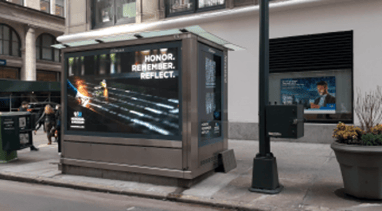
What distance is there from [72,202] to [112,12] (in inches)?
526

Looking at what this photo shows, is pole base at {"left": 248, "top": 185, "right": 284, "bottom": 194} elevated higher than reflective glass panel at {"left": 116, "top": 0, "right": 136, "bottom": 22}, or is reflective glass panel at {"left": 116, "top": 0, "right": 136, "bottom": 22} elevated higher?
reflective glass panel at {"left": 116, "top": 0, "right": 136, "bottom": 22}

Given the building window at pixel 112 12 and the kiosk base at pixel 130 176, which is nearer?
the kiosk base at pixel 130 176

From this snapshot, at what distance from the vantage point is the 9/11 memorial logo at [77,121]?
24.0ft

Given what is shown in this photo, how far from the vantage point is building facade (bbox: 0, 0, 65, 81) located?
30.5 m

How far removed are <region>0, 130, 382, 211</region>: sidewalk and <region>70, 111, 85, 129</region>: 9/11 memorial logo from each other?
1153 millimetres

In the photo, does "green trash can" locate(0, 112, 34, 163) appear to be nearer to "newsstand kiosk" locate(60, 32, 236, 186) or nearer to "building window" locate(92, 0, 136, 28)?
"newsstand kiosk" locate(60, 32, 236, 186)

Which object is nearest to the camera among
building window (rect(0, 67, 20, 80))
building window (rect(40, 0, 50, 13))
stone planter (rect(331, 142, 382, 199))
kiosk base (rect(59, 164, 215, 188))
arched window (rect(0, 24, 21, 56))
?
stone planter (rect(331, 142, 382, 199))

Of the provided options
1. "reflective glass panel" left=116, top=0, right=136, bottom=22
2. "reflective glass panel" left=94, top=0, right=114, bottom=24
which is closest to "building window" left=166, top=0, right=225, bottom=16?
"reflective glass panel" left=116, top=0, right=136, bottom=22

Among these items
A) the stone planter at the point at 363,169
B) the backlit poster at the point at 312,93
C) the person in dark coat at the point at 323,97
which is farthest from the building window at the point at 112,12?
the stone planter at the point at 363,169

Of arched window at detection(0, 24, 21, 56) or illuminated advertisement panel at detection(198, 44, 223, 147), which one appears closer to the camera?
illuminated advertisement panel at detection(198, 44, 223, 147)

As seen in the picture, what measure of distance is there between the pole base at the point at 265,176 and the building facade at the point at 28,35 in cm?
3072

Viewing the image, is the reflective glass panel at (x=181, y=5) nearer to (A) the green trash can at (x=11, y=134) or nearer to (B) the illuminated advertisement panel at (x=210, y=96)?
(B) the illuminated advertisement panel at (x=210, y=96)

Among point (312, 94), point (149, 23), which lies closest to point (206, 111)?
point (312, 94)

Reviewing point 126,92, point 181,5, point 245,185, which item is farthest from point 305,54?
point 126,92
